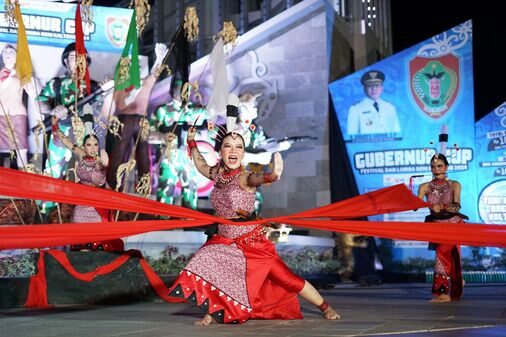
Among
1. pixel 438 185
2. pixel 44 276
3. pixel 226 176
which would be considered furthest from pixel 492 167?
pixel 226 176

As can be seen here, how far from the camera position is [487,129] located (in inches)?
468

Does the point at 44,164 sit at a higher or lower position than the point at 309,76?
lower

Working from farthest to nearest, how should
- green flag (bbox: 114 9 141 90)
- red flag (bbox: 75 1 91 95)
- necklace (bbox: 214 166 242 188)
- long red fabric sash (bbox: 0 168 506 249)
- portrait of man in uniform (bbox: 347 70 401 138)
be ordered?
1. portrait of man in uniform (bbox: 347 70 401 138)
2. green flag (bbox: 114 9 141 90)
3. red flag (bbox: 75 1 91 95)
4. necklace (bbox: 214 166 242 188)
5. long red fabric sash (bbox: 0 168 506 249)

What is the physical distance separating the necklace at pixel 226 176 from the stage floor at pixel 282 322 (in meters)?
0.87

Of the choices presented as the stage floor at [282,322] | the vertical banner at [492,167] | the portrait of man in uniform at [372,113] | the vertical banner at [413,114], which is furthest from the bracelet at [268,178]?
the portrait of man in uniform at [372,113]

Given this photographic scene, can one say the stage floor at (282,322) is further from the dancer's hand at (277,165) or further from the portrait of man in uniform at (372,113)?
the portrait of man in uniform at (372,113)

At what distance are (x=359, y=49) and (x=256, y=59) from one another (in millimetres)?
2118

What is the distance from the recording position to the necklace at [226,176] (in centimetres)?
538

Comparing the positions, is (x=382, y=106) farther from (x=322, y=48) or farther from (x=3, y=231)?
(x=3, y=231)

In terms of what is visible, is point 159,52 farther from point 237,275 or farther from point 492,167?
point 237,275

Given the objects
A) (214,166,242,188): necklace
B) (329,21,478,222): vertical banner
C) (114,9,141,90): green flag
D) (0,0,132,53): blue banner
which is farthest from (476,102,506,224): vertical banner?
(214,166,242,188): necklace

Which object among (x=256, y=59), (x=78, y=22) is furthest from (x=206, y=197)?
(x=78, y=22)

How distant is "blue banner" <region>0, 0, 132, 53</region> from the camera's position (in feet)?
39.3

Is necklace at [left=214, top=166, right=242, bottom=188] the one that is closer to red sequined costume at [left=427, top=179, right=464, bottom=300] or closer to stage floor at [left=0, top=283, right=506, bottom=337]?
stage floor at [left=0, top=283, right=506, bottom=337]
